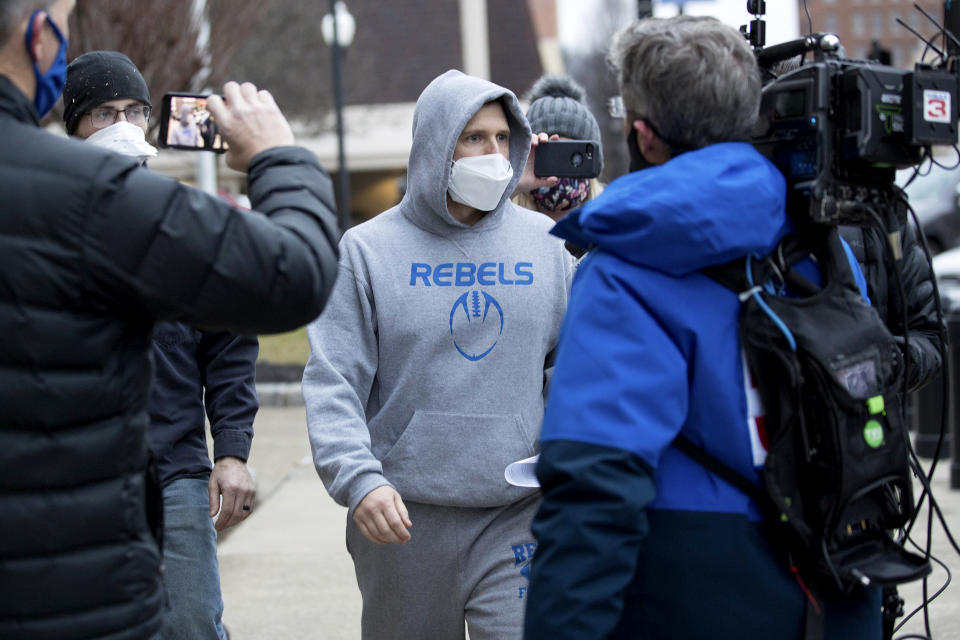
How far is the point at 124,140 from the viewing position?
3418mm

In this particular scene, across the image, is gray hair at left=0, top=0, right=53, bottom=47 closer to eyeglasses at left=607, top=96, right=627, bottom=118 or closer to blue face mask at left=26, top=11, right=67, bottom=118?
blue face mask at left=26, top=11, right=67, bottom=118

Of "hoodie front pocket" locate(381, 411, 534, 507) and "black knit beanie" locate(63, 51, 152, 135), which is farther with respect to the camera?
"black knit beanie" locate(63, 51, 152, 135)

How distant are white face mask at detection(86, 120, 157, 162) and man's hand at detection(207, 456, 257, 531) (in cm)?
94

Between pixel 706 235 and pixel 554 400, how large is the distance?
0.40m

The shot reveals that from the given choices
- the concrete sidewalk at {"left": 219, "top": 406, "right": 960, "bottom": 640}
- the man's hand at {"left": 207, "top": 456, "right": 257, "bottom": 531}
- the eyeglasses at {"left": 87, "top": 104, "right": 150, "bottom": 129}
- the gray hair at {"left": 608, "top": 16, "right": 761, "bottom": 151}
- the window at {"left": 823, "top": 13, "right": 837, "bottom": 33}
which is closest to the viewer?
the gray hair at {"left": 608, "top": 16, "right": 761, "bottom": 151}

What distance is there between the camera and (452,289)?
340 centimetres

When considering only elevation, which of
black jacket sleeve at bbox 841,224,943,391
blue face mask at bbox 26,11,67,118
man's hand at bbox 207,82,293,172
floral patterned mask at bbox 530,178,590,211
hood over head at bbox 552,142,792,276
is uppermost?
blue face mask at bbox 26,11,67,118

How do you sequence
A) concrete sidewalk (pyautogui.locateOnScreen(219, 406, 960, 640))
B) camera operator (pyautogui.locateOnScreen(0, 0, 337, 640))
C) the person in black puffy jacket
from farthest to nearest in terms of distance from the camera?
concrete sidewalk (pyautogui.locateOnScreen(219, 406, 960, 640)), the person in black puffy jacket, camera operator (pyautogui.locateOnScreen(0, 0, 337, 640))

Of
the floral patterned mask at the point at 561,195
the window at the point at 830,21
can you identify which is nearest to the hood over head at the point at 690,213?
the floral patterned mask at the point at 561,195

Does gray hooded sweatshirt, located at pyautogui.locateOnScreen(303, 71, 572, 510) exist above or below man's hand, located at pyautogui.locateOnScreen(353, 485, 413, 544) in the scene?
above

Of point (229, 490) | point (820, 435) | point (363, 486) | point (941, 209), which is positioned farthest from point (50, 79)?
point (941, 209)

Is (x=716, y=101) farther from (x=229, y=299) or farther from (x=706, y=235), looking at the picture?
(x=229, y=299)

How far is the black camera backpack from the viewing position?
2.13 m

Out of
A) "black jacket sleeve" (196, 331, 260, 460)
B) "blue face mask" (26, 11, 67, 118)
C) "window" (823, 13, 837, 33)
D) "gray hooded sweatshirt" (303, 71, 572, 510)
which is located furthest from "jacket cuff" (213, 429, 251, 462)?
"window" (823, 13, 837, 33)
